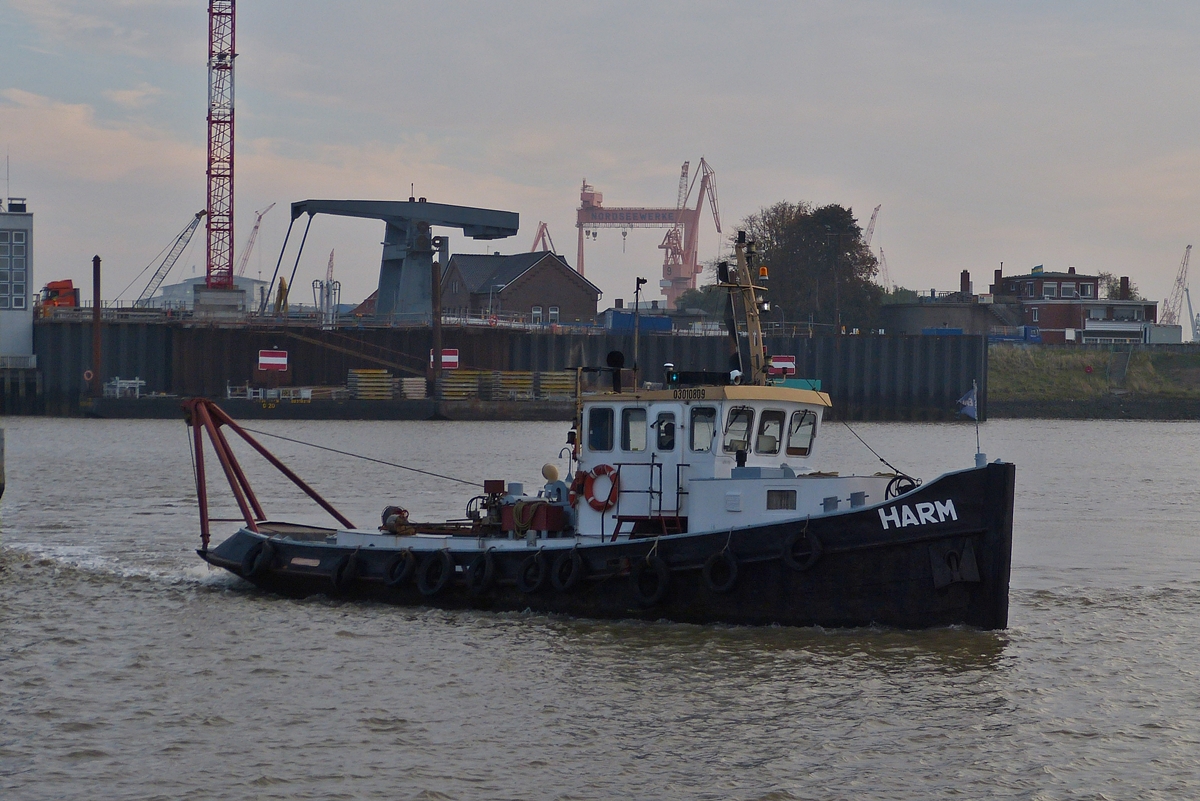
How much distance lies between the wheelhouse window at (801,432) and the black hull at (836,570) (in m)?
2.08

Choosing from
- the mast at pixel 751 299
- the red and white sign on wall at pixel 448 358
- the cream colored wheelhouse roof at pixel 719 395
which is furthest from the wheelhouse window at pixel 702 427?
the red and white sign on wall at pixel 448 358

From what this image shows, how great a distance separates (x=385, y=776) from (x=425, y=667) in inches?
139

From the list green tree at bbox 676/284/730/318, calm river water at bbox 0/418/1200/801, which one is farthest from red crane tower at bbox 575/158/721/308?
calm river water at bbox 0/418/1200/801

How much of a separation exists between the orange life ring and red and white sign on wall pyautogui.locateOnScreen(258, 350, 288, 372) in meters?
54.2

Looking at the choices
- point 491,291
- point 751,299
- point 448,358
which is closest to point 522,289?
point 491,291

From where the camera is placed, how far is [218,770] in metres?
11.0

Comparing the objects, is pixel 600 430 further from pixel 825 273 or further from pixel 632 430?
pixel 825 273

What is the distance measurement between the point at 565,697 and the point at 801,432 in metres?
5.05

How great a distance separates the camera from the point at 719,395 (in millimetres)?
15695

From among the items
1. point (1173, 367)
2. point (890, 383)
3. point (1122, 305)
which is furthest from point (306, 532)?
point (1122, 305)

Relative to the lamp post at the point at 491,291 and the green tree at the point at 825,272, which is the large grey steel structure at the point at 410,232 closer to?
the lamp post at the point at 491,291

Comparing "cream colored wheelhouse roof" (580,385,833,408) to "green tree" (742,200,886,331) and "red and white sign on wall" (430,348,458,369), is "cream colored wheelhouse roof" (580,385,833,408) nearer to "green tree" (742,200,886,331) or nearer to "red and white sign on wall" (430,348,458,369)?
"red and white sign on wall" (430,348,458,369)

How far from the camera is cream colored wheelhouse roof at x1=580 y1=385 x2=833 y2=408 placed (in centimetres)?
1570

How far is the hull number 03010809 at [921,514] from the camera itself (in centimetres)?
1398
